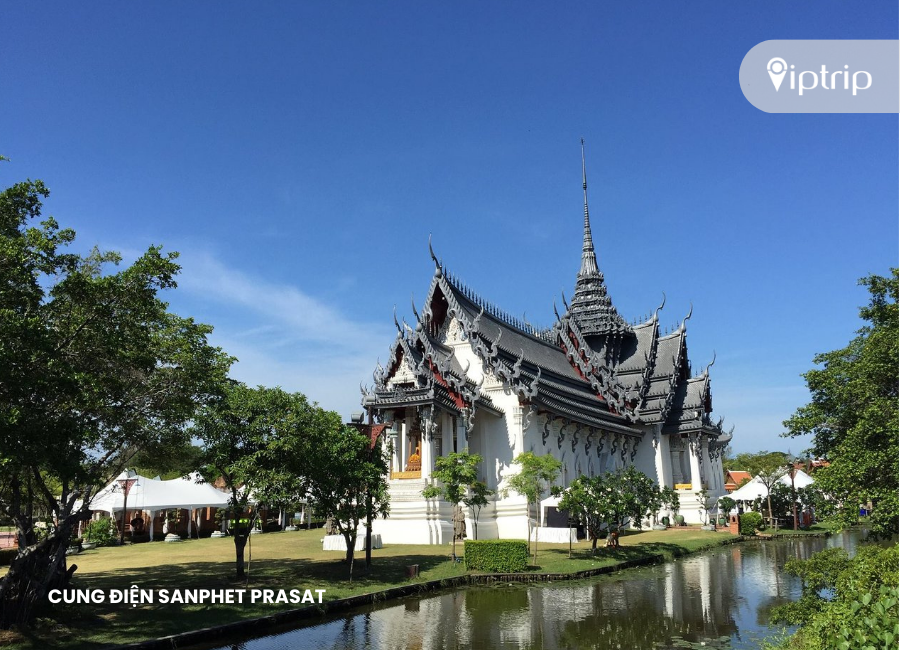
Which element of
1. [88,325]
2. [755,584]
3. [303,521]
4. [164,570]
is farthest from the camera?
[303,521]

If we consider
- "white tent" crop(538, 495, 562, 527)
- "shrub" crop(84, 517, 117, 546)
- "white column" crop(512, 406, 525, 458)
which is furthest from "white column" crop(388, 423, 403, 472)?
"shrub" crop(84, 517, 117, 546)

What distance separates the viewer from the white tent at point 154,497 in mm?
33938

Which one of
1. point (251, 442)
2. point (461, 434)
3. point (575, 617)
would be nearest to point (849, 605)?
point (575, 617)

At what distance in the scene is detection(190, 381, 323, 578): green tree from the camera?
695 inches

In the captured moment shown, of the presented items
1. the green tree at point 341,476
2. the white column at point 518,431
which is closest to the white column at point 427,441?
the white column at point 518,431

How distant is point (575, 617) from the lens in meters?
14.9

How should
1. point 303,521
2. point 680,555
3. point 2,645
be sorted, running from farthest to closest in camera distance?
point 303,521 → point 680,555 → point 2,645

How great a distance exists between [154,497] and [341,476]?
19.9 metres

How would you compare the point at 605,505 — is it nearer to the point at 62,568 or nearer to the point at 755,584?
the point at 755,584

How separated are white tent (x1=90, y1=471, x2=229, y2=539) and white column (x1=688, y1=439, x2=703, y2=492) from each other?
94.2ft

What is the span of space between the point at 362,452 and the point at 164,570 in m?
7.08

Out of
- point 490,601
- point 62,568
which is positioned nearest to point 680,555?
point 490,601

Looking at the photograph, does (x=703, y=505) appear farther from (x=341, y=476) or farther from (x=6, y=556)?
(x=6, y=556)

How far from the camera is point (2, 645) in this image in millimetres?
11438
